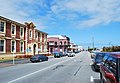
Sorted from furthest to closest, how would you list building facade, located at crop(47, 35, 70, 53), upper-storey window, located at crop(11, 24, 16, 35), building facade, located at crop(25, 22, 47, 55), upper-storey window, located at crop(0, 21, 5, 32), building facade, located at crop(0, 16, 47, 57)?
building facade, located at crop(47, 35, 70, 53)
building facade, located at crop(25, 22, 47, 55)
upper-storey window, located at crop(11, 24, 16, 35)
building facade, located at crop(0, 16, 47, 57)
upper-storey window, located at crop(0, 21, 5, 32)

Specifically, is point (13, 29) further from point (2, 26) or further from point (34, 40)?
point (34, 40)

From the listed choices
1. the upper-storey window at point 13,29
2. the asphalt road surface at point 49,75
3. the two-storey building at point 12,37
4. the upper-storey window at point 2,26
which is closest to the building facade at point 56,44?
the two-storey building at point 12,37

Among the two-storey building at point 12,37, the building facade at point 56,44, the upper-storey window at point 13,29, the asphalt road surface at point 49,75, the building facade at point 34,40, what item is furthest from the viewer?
the building facade at point 56,44

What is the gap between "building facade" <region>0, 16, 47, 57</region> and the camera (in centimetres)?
3475

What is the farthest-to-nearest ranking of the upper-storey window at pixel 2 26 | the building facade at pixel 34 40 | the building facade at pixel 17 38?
the building facade at pixel 34 40
the building facade at pixel 17 38
the upper-storey window at pixel 2 26

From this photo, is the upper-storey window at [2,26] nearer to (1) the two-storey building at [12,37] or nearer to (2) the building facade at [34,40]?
(1) the two-storey building at [12,37]

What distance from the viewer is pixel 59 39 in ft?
338

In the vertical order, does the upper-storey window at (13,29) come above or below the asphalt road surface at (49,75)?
above

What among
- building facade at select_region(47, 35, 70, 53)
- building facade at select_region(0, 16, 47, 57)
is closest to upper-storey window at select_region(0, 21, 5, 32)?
building facade at select_region(0, 16, 47, 57)

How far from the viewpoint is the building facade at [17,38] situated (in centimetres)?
3475

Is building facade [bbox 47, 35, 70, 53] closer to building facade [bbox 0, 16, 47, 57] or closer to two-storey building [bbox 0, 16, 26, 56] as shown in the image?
building facade [bbox 0, 16, 47, 57]

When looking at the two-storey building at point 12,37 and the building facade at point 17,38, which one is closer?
the two-storey building at point 12,37

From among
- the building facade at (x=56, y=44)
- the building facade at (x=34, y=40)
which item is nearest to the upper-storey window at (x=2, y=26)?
the building facade at (x=34, y=40)

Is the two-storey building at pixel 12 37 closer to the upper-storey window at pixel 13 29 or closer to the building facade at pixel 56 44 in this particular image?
the upper-storey window at pixel 13 29
